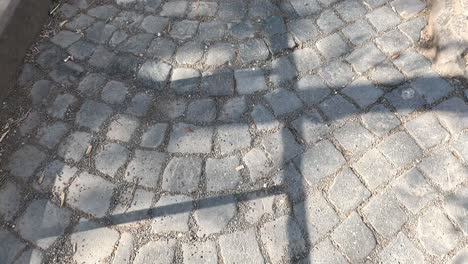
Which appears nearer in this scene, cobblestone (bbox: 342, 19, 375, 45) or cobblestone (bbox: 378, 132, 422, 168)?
cobblestone (bbox: 378, 132, 422, 168)

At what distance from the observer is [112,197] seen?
2.94 m

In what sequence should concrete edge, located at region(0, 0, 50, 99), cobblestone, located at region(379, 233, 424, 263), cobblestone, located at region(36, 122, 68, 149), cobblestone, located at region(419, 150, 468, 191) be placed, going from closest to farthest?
cobblestone, located at region(379, 233, 424, 263), cobblestone, located at region(419, 150, 468, 191), cobblestone, located at region(36, 122, 68, 149), concrete edge, located at region(0, 0, 50, 99)

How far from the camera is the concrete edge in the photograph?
3.46m

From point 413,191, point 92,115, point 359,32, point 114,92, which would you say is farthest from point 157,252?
point 359,32

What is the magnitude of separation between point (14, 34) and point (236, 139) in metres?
2.02

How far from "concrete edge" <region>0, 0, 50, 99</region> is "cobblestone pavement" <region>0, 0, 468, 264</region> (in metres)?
0.10

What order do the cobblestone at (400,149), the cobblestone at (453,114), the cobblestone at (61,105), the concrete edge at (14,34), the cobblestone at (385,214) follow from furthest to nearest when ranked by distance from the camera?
1. the concrete edge at (14,34)
2. the cobblestone at (61,105)
3. the cobblestone at (453,114)
4. the cobblestone at (400,149)
5. the cobblestone at (385,214)

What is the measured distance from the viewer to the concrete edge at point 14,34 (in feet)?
11.3

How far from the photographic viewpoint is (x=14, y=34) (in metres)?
3.57

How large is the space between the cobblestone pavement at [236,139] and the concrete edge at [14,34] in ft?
0.33

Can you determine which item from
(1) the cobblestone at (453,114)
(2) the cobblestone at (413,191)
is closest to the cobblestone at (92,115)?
(2) the cobblestone at (413,191)

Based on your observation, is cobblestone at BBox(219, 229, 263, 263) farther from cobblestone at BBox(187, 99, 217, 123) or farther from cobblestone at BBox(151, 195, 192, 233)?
cobblestone at BBox(187, 99, 217, 123)

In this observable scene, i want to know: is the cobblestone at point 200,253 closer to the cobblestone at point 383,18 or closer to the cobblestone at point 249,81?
the cobblestone at point 249,81

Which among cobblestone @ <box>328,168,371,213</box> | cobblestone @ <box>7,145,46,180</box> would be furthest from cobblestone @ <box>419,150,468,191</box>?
cobblestone @ <box>7,145,46,180</box>
